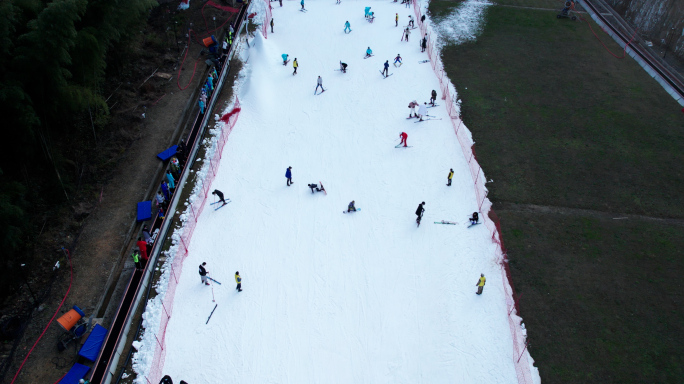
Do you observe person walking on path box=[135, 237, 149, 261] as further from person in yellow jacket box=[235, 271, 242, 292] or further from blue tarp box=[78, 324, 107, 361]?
person in yellow jacket box=[235, 271, 242, 292]

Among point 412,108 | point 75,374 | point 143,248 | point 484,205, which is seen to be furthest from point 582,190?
point 75,374

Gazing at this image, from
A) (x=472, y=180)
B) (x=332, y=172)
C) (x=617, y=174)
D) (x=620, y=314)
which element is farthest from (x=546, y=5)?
(x=620, y=314)

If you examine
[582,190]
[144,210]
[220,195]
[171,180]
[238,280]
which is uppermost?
[582,190]

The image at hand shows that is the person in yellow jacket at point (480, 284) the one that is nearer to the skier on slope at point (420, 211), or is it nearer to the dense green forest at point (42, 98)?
the skier on slope at point (420, 211)

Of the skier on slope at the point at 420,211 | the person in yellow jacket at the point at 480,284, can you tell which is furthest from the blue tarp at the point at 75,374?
the person in yellow jacket at the point at 480,284

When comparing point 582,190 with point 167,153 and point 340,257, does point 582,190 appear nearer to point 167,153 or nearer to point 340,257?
point 340,257

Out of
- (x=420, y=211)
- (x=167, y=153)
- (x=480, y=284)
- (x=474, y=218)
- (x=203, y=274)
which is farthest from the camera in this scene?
(x=167, y=153)

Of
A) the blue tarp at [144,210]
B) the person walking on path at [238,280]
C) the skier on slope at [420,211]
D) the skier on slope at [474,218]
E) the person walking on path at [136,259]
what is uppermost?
the skier on slope at [474,218]
